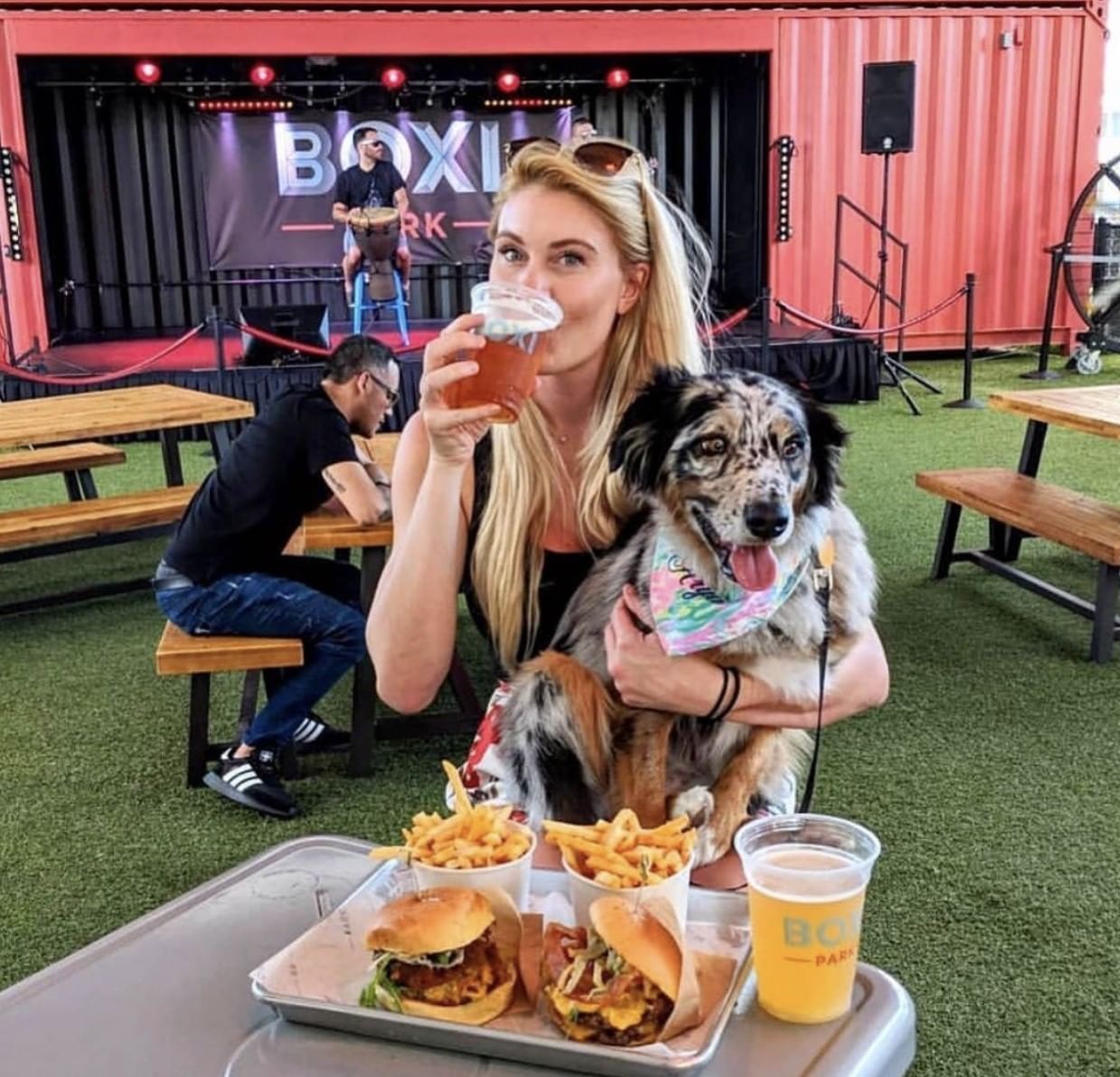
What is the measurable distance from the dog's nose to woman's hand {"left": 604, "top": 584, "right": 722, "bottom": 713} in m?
0.20

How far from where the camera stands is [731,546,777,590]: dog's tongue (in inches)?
58.0

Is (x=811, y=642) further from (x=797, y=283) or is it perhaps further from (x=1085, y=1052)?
(x=797, y=283)

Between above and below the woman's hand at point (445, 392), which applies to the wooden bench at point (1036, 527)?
below

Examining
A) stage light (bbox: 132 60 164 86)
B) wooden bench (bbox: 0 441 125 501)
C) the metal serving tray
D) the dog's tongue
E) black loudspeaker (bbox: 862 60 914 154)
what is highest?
stage light (bbox: 132 60 164 86)

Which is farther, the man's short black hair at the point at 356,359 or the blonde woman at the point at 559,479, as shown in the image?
the man's short black hair at the point at 356,359

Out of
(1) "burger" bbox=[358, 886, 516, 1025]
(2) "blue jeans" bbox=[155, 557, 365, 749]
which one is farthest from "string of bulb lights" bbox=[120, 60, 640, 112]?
(1) "burger" bbox=[358, 886, 516, 1025]

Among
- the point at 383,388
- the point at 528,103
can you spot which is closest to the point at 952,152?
the point at 528,103

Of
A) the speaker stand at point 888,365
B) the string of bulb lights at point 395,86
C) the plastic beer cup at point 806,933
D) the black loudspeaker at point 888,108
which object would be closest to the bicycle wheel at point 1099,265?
the speaker stand at point 888,365

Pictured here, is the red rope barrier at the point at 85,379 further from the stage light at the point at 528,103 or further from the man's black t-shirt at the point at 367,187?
the stage light at the point at 528,103

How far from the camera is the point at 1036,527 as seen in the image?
13.0 ft

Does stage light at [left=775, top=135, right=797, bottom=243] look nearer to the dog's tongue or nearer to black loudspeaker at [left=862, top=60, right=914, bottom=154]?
black loudspeaker at [left=862, top=60, right=914, bottom=154]

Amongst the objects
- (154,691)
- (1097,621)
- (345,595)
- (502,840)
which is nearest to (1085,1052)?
(502,840)

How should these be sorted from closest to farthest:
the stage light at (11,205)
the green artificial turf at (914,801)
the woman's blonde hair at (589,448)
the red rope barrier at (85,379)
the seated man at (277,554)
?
the woman's blonde hair at (589,448), the green artificial turf at (914,801), the seated man at (277,554), the red rope barrier at (85,379), the stage light at (11,205)

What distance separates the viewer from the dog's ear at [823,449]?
5.00ft
